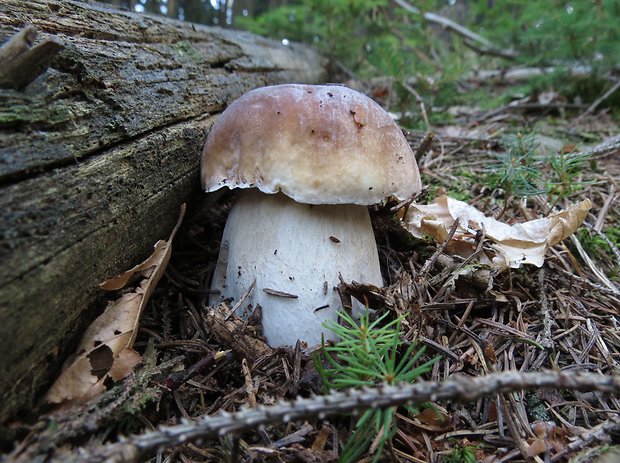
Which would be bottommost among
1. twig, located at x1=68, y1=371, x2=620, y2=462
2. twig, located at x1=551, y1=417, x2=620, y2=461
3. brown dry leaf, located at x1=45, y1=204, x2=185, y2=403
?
brown dry leaf, located at x1=45, y1=204, x2=185, y2=403

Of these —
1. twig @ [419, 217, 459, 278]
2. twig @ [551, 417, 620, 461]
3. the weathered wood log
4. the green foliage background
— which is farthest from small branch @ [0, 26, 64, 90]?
the green foliage background

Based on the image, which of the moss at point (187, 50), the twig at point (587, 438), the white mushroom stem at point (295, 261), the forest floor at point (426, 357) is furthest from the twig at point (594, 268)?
the moss at point (187, 50)

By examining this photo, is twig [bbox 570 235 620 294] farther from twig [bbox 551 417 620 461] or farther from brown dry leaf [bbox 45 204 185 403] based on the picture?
brown dry leaf [bbox 45 204 185 403]

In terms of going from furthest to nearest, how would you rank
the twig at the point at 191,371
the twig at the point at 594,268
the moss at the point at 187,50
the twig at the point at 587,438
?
the moss at the point at 187,50, the twig at the point at 594,268, the twig at the point at 191,371, the twig at the point at 587,438

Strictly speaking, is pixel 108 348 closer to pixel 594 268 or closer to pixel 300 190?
pixel 300 190

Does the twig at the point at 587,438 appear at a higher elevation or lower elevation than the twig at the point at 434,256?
lower

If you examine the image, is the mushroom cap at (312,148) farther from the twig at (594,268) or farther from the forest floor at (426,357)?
the twig at (594,268)

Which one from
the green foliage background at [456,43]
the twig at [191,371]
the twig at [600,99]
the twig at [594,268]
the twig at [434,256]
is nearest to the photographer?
the twig at [191,371]
